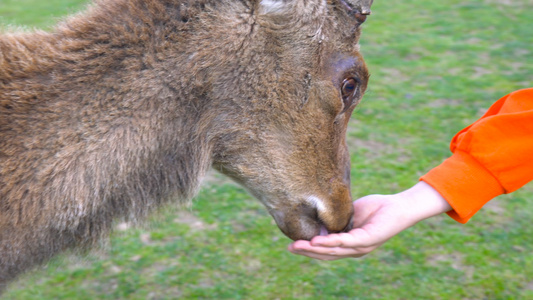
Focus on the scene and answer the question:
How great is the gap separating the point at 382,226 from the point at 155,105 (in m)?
1.43

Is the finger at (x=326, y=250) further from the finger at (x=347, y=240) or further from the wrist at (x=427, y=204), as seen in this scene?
the wrist at (x=427, y=204)

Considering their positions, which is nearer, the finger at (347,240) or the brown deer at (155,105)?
the brown deer at (155,105)

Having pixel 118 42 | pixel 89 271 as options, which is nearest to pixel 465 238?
pixel 89 271

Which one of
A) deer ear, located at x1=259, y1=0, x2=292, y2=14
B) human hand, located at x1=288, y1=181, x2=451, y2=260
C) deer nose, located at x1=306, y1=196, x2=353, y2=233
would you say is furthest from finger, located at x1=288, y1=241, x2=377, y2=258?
deer ear, located at x1=259, y1=0, x2=292, y2=14

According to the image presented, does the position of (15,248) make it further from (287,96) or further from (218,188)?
(218,188)

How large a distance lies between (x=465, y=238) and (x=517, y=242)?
429mm

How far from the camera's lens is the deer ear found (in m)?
2.93

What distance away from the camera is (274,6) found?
293 cm

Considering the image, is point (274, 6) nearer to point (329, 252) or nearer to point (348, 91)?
point (348, 91)

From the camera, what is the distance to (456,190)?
335cm

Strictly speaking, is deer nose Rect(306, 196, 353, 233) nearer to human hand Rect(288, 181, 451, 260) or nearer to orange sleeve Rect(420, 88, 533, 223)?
human hand Rect(288, 181, 451, 260)

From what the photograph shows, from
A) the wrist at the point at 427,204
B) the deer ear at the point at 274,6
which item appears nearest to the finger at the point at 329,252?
the wrist at the point at 427,204

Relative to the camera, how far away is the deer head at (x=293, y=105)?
299 cm

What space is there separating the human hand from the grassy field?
89cm
